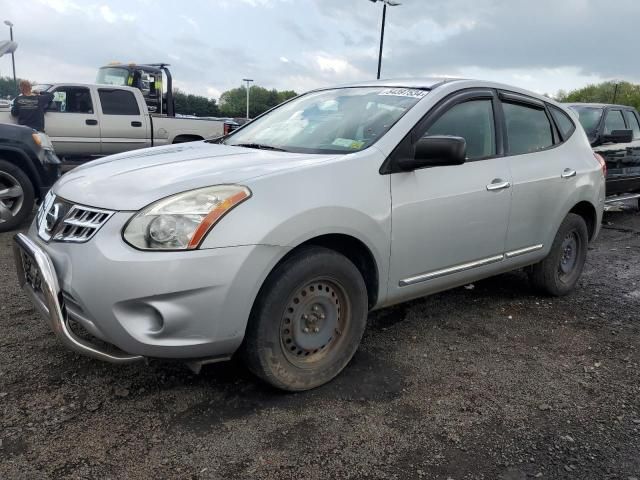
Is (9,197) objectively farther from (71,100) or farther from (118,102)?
(118,102)

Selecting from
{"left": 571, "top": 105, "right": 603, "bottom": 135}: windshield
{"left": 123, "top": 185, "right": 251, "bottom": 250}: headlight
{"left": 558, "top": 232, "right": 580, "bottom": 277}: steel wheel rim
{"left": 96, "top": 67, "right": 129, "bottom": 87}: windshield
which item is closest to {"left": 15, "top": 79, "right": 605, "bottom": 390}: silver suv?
{"left": 123, "top": 185, "right": 251, "bottom": 250}: headlight

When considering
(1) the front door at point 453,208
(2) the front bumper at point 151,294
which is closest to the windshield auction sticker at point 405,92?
(1) the front door at point 453,208

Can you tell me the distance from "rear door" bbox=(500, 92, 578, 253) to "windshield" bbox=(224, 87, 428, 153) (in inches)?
36.7

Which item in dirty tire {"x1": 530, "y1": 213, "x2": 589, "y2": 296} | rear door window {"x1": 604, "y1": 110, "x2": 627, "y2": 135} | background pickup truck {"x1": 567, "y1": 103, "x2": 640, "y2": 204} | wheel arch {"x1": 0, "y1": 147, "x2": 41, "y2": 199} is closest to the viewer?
dirty tire {"x1": 530, "y1": 213, "x2": 589, "y2": 296}

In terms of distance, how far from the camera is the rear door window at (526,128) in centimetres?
396

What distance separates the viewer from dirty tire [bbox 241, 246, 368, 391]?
2.61 m

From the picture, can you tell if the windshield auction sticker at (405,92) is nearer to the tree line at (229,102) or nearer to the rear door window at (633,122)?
the rear door window at (633,122)

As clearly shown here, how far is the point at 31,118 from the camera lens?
30.1 feet

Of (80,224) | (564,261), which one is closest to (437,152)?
(80,224)

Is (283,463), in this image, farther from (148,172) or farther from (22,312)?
(22,312)

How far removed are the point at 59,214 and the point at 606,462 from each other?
9.16ft

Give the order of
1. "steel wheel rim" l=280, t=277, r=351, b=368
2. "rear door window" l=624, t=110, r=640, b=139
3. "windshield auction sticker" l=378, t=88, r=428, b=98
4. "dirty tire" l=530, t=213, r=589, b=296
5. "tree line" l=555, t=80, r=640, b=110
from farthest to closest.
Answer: "tree line" l=555, t=80, r=640, b=110
"rear door window" l=624, t=110, r=640, b=139
"dirty tire" l=530, t=213, r=589, b=296
"windshield auction sticker" l=378, t=88, r=428, b=98
"steel wheel rim" l=280, t=277, r=351, b=368

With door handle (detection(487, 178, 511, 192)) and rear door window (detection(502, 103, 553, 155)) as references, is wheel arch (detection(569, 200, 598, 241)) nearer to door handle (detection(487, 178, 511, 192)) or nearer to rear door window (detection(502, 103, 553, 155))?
rear door window (detection(502, 103, 553, 155))

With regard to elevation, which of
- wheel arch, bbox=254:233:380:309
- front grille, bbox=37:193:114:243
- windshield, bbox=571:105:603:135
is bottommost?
wheel arch, bbox=254:233:380:309
